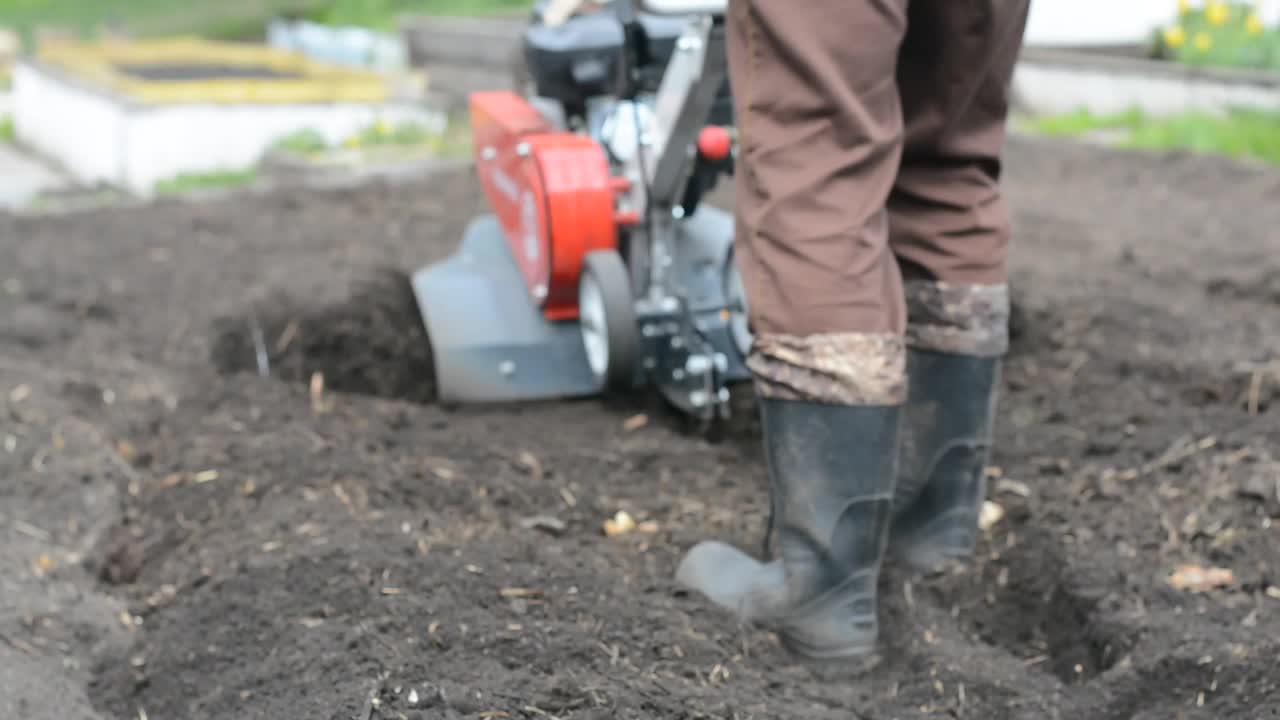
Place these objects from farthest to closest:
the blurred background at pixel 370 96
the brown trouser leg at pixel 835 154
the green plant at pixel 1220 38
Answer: the green plant at pixel 1220 38 < the blurred background at pixel 370 96 < the brown trouser leg at pixel 835 154

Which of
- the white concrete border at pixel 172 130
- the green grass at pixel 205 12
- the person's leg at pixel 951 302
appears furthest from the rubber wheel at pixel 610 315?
the green grass at pixel 205 12

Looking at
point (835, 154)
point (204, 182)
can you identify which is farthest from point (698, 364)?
point (204, 182)

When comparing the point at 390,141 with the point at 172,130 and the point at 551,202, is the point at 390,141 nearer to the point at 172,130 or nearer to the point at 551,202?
the point at 172,130

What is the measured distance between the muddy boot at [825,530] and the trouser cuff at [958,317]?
11.0 inches

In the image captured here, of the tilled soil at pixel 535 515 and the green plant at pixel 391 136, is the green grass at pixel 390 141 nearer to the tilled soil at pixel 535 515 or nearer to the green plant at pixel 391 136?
the green plant at pixel 391 136

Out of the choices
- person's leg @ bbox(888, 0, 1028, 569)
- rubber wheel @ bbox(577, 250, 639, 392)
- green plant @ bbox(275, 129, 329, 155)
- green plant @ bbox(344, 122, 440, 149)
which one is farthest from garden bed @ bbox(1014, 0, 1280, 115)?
person's leg @ bbox(888, 0, 1028, 569)

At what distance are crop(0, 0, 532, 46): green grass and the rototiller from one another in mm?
8059

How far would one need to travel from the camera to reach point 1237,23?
7.63 metres

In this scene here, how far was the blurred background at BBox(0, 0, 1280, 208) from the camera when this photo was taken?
594 centimetres

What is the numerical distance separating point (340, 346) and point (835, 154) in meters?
1.89

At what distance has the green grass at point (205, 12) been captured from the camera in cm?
1137

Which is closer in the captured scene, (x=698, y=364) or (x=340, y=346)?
(x=698, y=364)

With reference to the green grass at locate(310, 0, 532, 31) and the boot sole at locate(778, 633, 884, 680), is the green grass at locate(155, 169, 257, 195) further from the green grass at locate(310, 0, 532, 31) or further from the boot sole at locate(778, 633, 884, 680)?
the green grass at locate(310, 0, 532, 31)

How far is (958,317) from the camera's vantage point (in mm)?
2098
